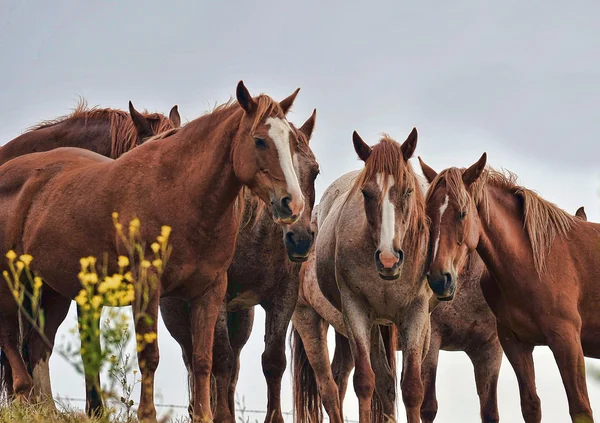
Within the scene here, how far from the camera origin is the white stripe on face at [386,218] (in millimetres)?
7570

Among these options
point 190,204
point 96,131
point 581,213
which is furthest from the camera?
point 581,213

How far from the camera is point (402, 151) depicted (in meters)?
8.27

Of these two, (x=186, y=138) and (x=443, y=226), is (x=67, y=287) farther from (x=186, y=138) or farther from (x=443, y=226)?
(x=443, y=226)

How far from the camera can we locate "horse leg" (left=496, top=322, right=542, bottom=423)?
8391 mm

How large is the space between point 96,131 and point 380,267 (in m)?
3.81

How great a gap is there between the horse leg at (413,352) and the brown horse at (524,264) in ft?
1.62

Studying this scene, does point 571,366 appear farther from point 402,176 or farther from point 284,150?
point 284,150

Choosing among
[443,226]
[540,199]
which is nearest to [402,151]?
[443,226]

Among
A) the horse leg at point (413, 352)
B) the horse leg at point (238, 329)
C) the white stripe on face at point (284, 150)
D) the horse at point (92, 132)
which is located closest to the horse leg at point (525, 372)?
the horse leg at point (413, 352)

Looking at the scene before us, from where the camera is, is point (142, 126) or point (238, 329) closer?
point (142, 126)

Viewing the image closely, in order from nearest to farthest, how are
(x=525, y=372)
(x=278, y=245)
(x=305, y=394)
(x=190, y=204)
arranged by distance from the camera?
(x=190, y=204), (x=525, y=372), (x=278, y=245), (x=305, y=394)

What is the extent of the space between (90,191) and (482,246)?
3472 millimetres

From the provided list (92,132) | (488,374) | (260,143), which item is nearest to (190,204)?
(260,143)

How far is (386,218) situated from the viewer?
769 cm
